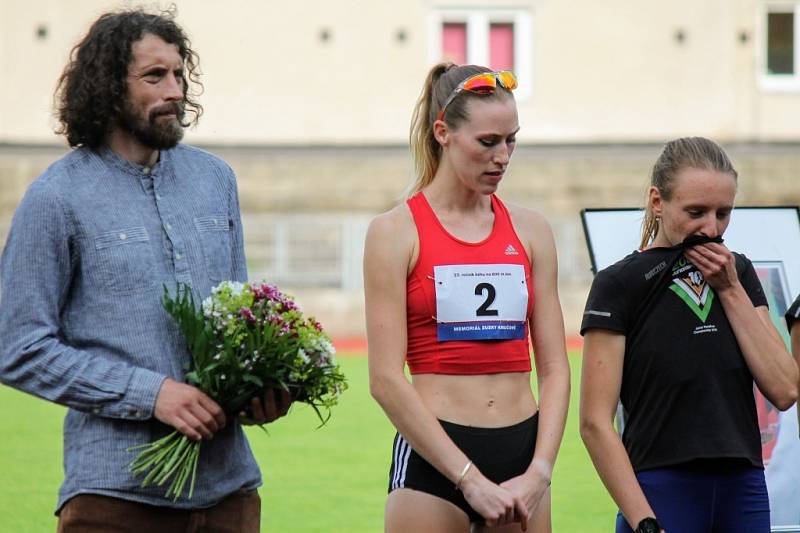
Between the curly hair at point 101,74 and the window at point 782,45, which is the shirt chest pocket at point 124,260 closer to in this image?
the curly hair at point 101,74

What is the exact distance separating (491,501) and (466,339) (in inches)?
18.0

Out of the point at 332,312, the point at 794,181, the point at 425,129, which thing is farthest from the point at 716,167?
the point at 794,181

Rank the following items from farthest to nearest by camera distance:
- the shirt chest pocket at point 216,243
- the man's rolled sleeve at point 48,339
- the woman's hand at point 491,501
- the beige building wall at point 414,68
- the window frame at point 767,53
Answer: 1. the window frame at point 767,53
2. the beige building wall at point 414,68
3. the shirt chest pocket at point 216,243
4. the woman's hand at point 491,501
5. the man's rolled sleeve at point 48,339

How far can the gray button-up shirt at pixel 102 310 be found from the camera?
11.1 ft

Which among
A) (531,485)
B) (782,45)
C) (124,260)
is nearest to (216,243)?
(124,260)

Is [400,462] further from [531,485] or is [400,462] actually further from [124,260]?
[124,260]

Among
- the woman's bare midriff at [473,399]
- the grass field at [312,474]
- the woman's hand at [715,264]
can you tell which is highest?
the woman's hand at [715,264]

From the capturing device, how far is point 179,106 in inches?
143

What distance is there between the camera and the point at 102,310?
11.3ft

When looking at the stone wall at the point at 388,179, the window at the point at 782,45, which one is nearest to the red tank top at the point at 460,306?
the stone wall at the point at 388,179

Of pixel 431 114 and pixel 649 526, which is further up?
pixel 431 114

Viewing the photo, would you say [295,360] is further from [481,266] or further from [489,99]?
[489,99]

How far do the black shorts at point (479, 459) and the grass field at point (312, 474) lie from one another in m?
3.91

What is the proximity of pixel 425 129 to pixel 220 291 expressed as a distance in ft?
2.93
